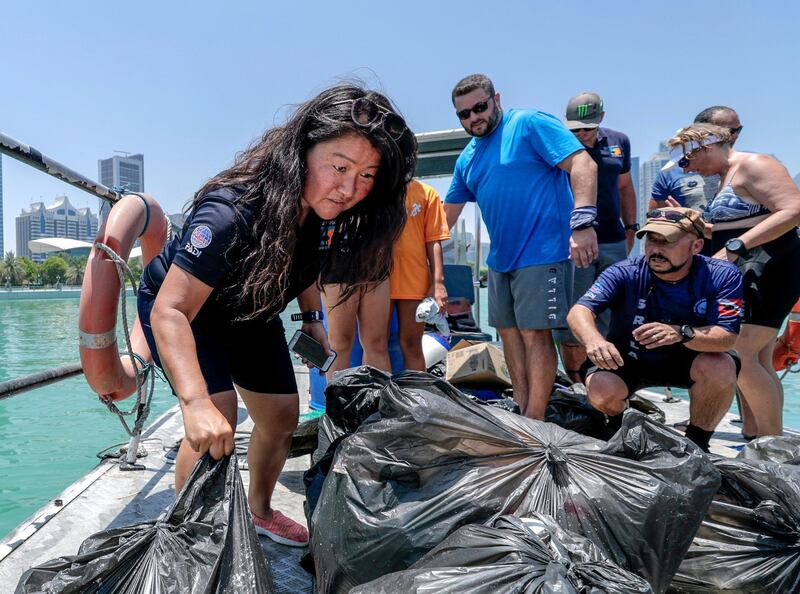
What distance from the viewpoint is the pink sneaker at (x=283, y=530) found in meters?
2.00

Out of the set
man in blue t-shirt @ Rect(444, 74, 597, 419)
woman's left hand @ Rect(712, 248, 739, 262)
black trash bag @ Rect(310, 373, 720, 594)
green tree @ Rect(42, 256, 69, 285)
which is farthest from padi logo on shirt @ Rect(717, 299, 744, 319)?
green tree @ Rect(42, 256, 69, 285)

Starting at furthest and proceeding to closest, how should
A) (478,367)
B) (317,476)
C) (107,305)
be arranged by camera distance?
(478,367) → (107,305) → (317,476)

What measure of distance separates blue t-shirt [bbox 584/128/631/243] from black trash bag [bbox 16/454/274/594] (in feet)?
10.7

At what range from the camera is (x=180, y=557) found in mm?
1207

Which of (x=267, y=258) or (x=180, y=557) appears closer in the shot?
(x=180, y=557)

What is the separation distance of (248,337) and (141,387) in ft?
2.67

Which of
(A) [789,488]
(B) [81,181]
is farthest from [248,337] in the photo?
(A) [789,488]

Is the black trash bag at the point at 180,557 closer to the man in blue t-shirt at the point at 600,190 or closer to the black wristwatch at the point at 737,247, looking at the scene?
the black wristwatch at the point at 737,247

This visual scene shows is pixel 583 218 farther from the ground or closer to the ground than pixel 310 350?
farther from the ground

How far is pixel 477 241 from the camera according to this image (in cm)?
682

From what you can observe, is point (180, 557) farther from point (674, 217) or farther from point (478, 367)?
point (478, 367)

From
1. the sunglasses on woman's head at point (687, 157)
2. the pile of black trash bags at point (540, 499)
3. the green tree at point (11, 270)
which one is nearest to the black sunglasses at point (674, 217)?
the sunglasses on woman's head at point (687, 157)

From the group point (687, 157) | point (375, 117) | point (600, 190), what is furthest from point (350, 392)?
point (600, 190)

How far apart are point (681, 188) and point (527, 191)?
1.26 metres
